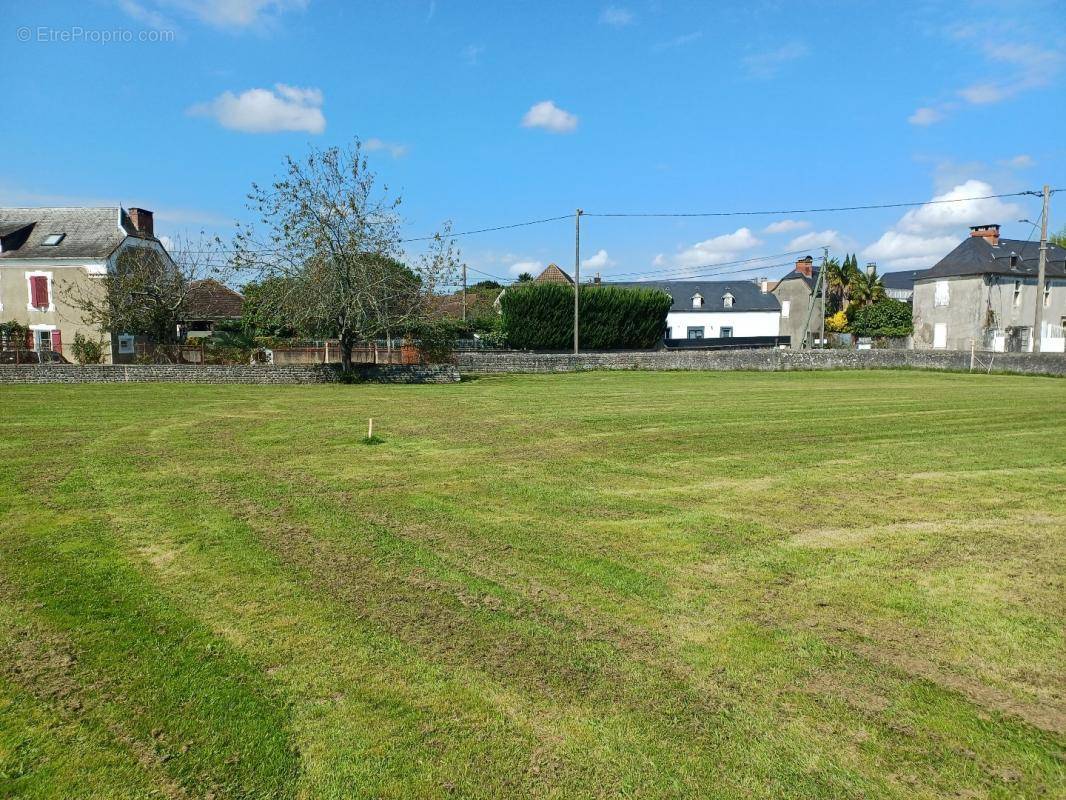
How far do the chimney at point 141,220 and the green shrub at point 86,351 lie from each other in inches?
403

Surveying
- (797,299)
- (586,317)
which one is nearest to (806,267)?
(797,299)

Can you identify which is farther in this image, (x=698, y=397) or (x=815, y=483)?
(x=698, y=397)

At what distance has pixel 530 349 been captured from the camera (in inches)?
1759

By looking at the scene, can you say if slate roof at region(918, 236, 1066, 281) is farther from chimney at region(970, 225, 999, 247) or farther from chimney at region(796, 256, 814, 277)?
chimney at region(796, 256, 814, 277)

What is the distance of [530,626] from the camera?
4.62 metres

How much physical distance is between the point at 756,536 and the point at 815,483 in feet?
8.77

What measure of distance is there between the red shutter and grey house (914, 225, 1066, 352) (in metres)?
55.8

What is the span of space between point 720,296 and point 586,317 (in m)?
23.1

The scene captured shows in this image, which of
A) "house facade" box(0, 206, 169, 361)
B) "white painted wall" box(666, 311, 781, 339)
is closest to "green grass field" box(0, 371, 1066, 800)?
"house facade" box(0, 206, 169, 361)

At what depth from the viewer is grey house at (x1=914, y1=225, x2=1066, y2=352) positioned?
47.5 metres

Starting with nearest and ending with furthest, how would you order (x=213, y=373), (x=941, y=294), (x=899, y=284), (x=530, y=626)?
(x=530, y=626) < (x=213, y=373) < (x=941, y=294) < (x=899, y=284)

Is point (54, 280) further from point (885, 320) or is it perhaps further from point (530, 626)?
point (885, 320)

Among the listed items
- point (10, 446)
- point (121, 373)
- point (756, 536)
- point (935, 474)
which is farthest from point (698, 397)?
point (121, 373)

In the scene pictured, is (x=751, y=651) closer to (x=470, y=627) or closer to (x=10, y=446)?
(x=470, y=627)
